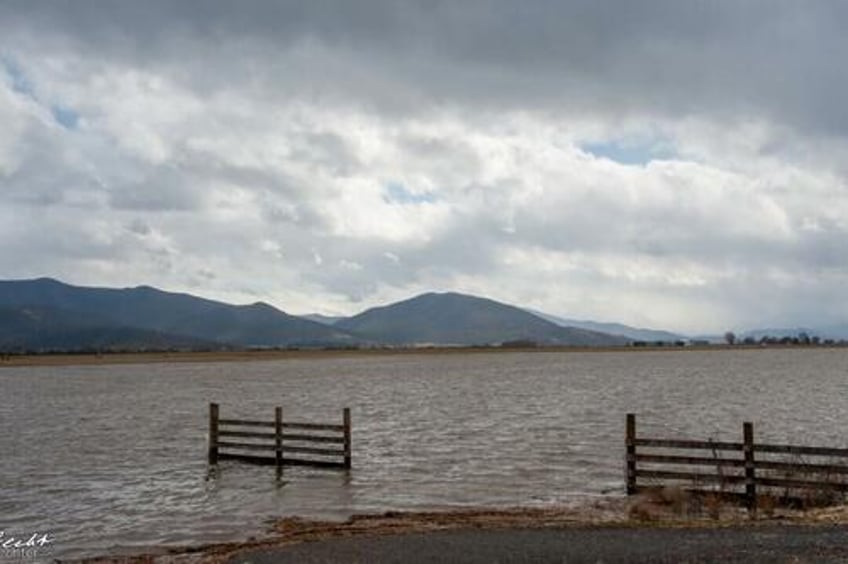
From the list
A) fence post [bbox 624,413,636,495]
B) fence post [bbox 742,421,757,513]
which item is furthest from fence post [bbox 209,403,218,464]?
fence post [bbox 742,421,757,513]

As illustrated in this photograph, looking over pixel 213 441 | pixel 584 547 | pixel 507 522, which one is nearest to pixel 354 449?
pixel 213 441

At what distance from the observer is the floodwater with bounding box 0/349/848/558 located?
24.7 metres

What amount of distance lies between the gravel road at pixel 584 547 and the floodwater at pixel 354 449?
5067 mm

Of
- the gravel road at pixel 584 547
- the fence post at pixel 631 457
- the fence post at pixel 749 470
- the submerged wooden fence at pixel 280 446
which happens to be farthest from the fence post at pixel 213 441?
the fence post at pixel 749 470

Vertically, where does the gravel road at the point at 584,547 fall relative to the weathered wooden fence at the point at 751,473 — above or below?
below

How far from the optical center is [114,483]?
1180 inches

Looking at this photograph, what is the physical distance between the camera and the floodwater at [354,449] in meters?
24.7

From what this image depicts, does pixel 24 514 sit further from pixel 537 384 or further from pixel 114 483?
pixel 537 384

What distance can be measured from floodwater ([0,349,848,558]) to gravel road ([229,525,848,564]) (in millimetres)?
5067

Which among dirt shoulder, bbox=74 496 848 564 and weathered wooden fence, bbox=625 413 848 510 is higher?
weathered wooden fence, bbox=625 413 848 510

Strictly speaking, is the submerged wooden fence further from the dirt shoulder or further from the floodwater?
the dirt shoulder

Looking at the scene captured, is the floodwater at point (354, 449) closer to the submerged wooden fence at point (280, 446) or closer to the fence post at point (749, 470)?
the submerged wooden fence at point (280, 446)

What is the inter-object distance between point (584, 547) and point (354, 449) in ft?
69.4

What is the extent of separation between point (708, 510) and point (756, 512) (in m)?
1.09
